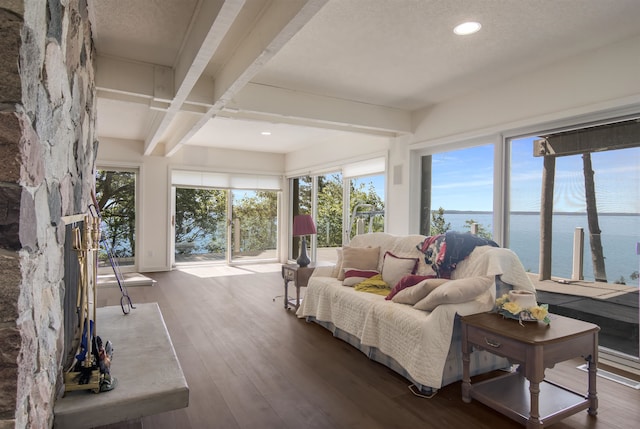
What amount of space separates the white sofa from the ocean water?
890 mm

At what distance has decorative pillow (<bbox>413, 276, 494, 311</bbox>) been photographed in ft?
8.50

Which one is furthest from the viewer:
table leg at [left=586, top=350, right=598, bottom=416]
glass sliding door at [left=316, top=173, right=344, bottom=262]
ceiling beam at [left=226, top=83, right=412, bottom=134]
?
glass sliding door at [left=316, top=173, right=344, bottom=262]

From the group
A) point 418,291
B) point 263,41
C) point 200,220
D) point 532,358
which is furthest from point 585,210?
point 200,220

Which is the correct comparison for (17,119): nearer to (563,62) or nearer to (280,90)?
(280,90)

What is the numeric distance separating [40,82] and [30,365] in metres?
0.86

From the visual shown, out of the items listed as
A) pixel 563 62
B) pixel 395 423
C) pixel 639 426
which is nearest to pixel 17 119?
pixel 395 423

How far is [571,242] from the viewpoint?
11.2 feet

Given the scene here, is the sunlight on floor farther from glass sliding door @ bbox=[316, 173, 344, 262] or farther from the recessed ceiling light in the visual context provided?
the recessed ceiling light

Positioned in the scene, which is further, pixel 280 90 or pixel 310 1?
pixel 280 90

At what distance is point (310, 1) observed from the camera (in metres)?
1.93

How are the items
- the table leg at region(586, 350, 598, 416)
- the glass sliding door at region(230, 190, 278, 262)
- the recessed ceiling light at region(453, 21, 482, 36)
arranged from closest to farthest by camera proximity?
the table leg at region(586, 350, 598, 416) → the recessed ceiling light at region(453, 21, 482, 36) → the glass sliding door at region(230, 190, 278, 262)

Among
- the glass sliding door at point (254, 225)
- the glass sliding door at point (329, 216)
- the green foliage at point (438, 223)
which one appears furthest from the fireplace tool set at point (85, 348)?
the glass sliding door at point (254, 225)

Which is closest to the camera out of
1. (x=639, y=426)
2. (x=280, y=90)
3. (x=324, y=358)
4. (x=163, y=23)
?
(x=639, y=426)

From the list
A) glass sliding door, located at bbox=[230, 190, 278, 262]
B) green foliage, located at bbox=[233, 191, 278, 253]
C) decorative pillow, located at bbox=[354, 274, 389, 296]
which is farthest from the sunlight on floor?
decorative pillow, located at bbox=[354, 274, 389, 296]
